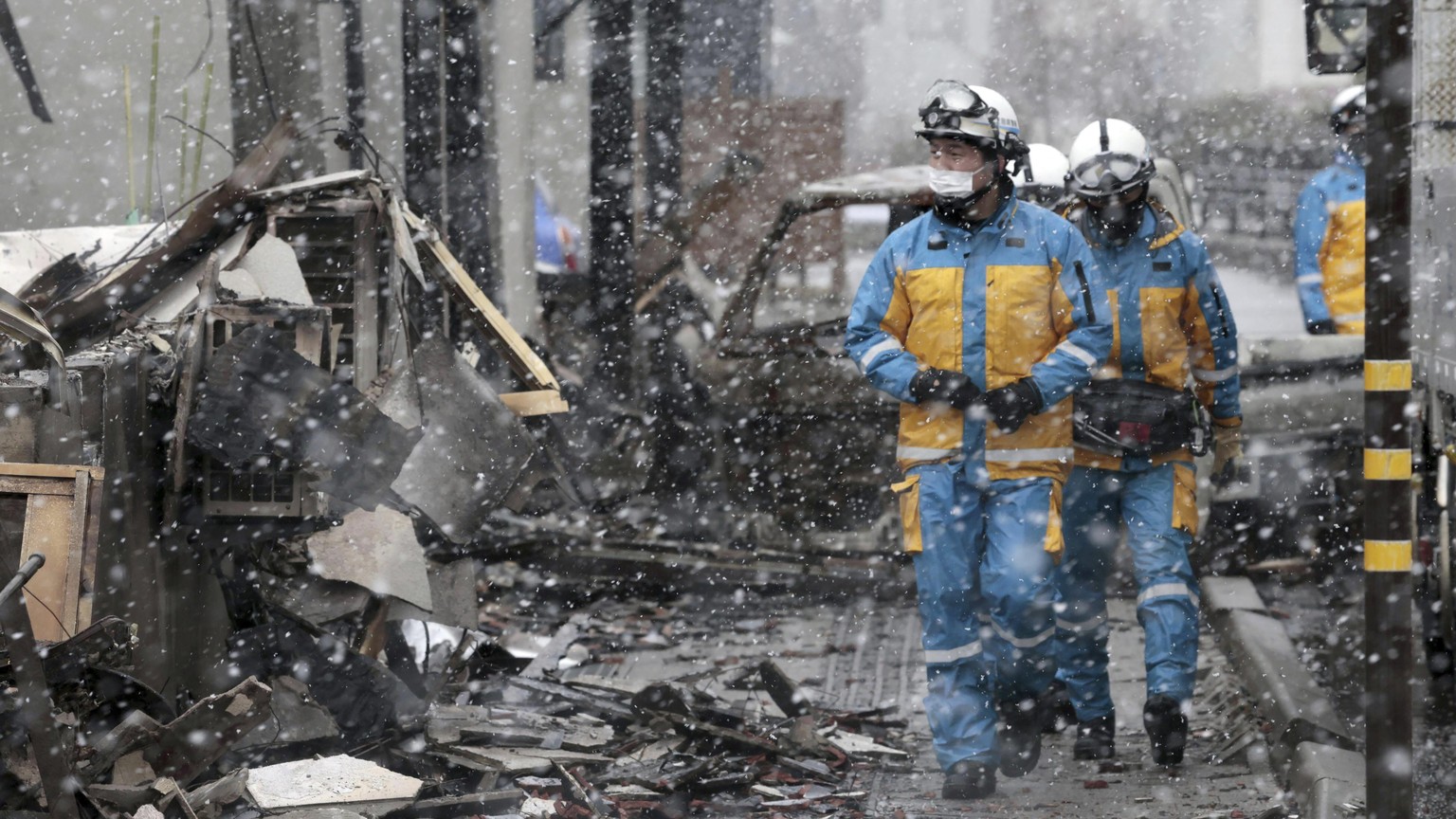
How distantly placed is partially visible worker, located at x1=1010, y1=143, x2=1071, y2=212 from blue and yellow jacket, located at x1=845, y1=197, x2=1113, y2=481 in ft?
4.20

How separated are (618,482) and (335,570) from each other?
12.2 ft

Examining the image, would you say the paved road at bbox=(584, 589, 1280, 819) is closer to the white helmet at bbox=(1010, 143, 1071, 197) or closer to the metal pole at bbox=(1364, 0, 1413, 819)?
the metal pole at bbox=(1364, 0, 1413, 819)

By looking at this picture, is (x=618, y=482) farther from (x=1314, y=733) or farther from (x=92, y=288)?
(x=1314, y=733)

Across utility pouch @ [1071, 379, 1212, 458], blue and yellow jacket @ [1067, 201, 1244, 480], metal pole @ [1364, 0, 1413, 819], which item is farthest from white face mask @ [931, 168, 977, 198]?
metal pole @ [1364, 0, 1413, 819]

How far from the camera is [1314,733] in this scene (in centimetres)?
506

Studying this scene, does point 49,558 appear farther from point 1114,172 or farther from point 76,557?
point 1114,172

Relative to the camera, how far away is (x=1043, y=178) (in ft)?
23.6

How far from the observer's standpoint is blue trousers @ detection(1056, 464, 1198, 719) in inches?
212

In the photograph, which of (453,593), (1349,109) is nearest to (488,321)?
(453,593)

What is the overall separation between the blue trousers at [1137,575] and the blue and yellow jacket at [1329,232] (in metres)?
2.68

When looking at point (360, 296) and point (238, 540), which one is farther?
point (360, 296)

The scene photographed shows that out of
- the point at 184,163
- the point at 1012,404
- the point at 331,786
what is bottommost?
the point at 331,786

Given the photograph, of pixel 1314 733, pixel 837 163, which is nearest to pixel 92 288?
pixel 1314 733

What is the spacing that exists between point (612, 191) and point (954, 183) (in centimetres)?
791
